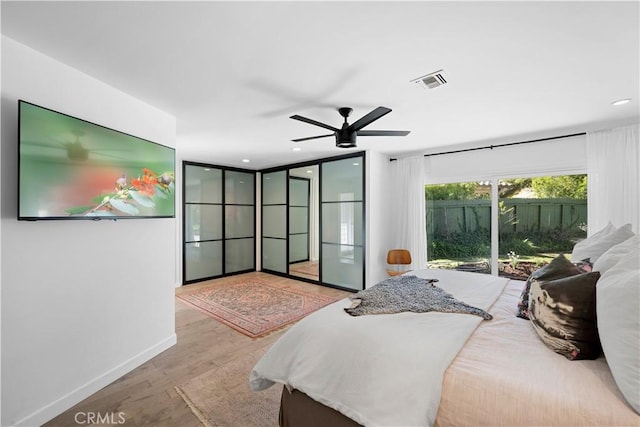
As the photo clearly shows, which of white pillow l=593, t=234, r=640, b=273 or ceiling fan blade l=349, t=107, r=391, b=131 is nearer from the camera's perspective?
white pillow l=593, t=234, r=640, b=273

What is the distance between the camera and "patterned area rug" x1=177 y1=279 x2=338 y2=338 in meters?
3.46

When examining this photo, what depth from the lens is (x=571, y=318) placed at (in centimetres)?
131

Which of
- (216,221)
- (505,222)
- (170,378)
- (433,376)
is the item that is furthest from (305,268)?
(433,376)

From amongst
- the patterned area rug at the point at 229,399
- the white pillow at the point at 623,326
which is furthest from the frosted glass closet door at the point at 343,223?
the white pillow at the point at 623,326

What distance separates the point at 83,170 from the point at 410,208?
4.16 metres

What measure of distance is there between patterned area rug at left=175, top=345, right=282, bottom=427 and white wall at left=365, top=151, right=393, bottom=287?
2729 millimetres

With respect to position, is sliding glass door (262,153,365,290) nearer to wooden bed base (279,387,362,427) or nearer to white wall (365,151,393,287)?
white wall (365,151,393,287)

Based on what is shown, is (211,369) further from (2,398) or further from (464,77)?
(464,77)

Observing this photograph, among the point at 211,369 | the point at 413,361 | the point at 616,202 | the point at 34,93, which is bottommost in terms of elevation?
the point at 211,369

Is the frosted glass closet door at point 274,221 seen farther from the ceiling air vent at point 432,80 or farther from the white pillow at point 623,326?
the white pillow at point 623,326

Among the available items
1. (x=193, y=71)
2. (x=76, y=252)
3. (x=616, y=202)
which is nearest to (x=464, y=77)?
(x=193, y=71)

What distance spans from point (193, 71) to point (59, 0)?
2.51 feet

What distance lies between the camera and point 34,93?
182 centimetres

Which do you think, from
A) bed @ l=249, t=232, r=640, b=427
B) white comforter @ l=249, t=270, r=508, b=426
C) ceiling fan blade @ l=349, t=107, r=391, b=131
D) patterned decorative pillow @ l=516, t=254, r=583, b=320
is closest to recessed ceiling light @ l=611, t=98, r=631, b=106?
patterned decorative pillow @ l=516, t=254, r=583, b=320
